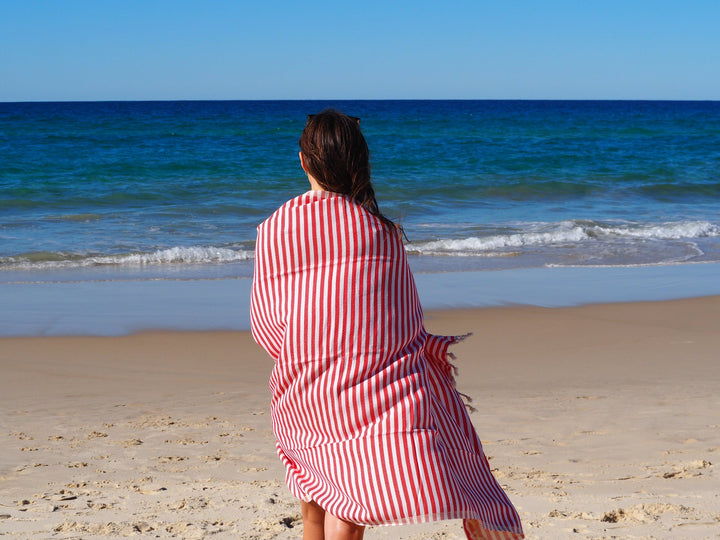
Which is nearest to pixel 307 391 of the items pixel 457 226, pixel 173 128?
pixel 457 226

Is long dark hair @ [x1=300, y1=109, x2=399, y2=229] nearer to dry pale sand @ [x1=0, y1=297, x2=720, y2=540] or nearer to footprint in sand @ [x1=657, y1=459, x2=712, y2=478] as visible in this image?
dry pale sand @ [x1=0, y1=297, x2=720, y2=540]

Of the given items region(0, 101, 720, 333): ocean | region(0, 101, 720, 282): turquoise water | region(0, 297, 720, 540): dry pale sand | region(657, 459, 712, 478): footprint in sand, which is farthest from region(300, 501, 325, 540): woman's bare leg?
region(0, 101, 720, 282): turquoise water

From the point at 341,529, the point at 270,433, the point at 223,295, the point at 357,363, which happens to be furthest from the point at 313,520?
the point at 223,295

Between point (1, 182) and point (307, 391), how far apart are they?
19.6 m

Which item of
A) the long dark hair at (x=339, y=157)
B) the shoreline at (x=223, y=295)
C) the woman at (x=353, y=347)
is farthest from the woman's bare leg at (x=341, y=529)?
the shoreline at (x=223, y=295)

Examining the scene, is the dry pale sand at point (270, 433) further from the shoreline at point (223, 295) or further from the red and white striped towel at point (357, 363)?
the red and white striped towel at point (357, 363)

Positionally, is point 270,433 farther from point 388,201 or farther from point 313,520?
point 388,201

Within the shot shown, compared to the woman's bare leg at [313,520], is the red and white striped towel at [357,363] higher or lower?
higher

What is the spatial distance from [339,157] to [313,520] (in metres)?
0.94

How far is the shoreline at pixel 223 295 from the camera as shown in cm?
722

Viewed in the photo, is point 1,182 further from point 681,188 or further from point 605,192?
point 681,188

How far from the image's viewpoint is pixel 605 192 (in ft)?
65.6

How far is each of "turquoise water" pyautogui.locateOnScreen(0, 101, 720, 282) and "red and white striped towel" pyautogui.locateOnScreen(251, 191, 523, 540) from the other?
764cm

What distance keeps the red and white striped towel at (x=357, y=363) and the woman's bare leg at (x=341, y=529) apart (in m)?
0.06
